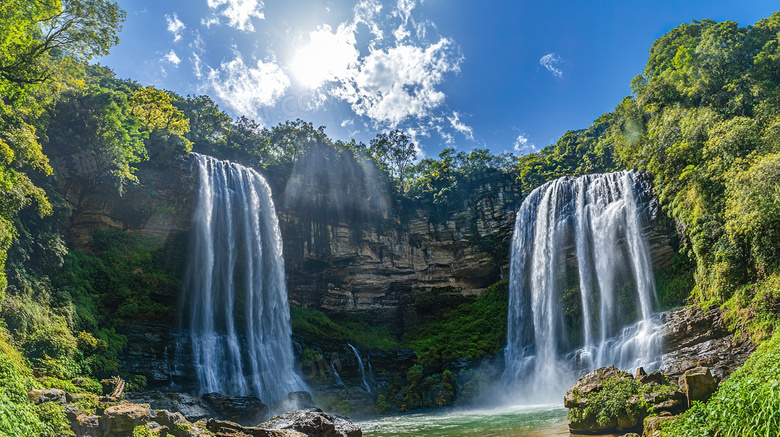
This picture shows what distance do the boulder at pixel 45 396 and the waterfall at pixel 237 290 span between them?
35.3 feet

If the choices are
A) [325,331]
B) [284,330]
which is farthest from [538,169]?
[284,330]

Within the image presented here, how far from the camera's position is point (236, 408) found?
1598 cm

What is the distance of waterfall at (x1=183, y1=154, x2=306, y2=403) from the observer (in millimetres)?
20484

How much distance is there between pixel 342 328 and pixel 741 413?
27.2 meters

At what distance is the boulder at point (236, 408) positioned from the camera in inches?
618

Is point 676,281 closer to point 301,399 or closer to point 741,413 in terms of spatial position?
point 741,413

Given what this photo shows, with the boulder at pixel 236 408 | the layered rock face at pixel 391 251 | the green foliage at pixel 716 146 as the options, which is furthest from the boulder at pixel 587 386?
the layered rock face at pixel 391 251

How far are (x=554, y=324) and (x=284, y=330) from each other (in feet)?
53.3

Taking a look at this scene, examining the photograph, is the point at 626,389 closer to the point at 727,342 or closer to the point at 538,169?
the point at 727,342

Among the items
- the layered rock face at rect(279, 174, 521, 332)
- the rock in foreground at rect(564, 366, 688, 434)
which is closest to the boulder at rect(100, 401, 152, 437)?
the rock in foreground at rect(564, 366, 688, 434)

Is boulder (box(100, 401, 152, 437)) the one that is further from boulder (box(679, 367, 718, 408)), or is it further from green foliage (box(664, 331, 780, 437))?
boulder (box(679, 367, 718, 408))

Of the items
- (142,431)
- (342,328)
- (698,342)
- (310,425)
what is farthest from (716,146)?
(342,328)

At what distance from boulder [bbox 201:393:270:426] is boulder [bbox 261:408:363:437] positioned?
6241 mm

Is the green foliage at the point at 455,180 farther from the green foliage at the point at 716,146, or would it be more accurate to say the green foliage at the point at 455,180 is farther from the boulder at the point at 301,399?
the boulder at the point at 301,399
